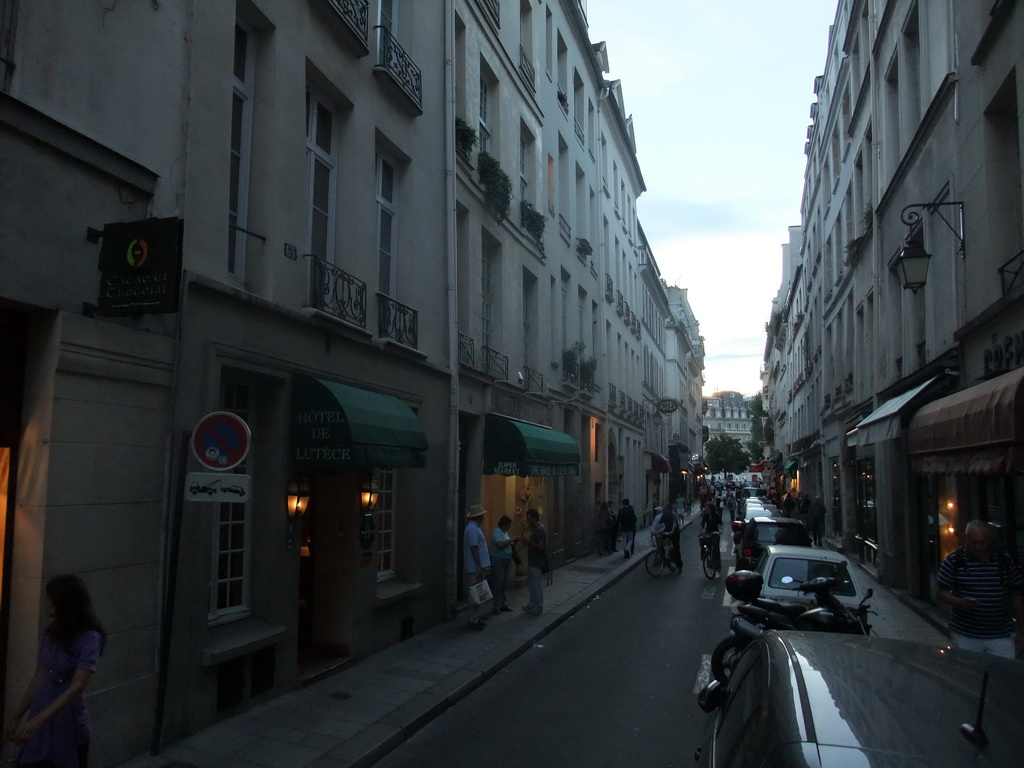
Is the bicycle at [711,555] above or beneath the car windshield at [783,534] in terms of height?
beneath

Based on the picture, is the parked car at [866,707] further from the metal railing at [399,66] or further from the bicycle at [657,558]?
the bicycle at [657,558]

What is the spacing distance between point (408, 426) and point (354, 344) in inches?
47.6

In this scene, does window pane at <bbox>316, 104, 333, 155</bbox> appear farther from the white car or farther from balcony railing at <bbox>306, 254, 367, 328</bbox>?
the white car

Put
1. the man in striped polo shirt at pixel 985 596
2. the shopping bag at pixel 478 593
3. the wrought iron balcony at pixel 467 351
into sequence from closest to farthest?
the man in striped polo shirt at pixel 985 596
the shopping bag at pixel 478 593
the wrought iron balcony at pixel 467 351

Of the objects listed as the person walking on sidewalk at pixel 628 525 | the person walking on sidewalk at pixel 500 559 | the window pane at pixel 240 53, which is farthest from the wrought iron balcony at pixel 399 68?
the person walking on sidewalk at pixel 628 525

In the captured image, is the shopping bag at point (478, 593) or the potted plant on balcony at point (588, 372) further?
the potted plant on balcony at point (588, 372)

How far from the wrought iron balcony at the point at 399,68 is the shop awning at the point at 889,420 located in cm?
883

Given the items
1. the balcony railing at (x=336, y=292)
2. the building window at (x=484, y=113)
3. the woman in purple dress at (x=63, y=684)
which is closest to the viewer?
the woman in purple dress at (x=63, y=684)

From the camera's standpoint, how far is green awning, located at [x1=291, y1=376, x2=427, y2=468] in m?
8.21

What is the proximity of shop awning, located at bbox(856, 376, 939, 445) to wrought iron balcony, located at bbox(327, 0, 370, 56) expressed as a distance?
9.62m

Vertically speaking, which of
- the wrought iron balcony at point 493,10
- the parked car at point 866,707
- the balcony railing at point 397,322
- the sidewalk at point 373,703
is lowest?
the sidewalk at point 373,703

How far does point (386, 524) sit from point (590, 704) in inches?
169

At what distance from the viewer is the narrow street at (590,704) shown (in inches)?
261

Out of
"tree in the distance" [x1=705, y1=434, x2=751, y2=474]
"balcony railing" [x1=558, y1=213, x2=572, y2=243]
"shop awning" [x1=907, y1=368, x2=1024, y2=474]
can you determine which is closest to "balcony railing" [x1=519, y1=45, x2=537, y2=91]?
"balcony railing" [x1=558, y1=213, x2=572, y2=243]
